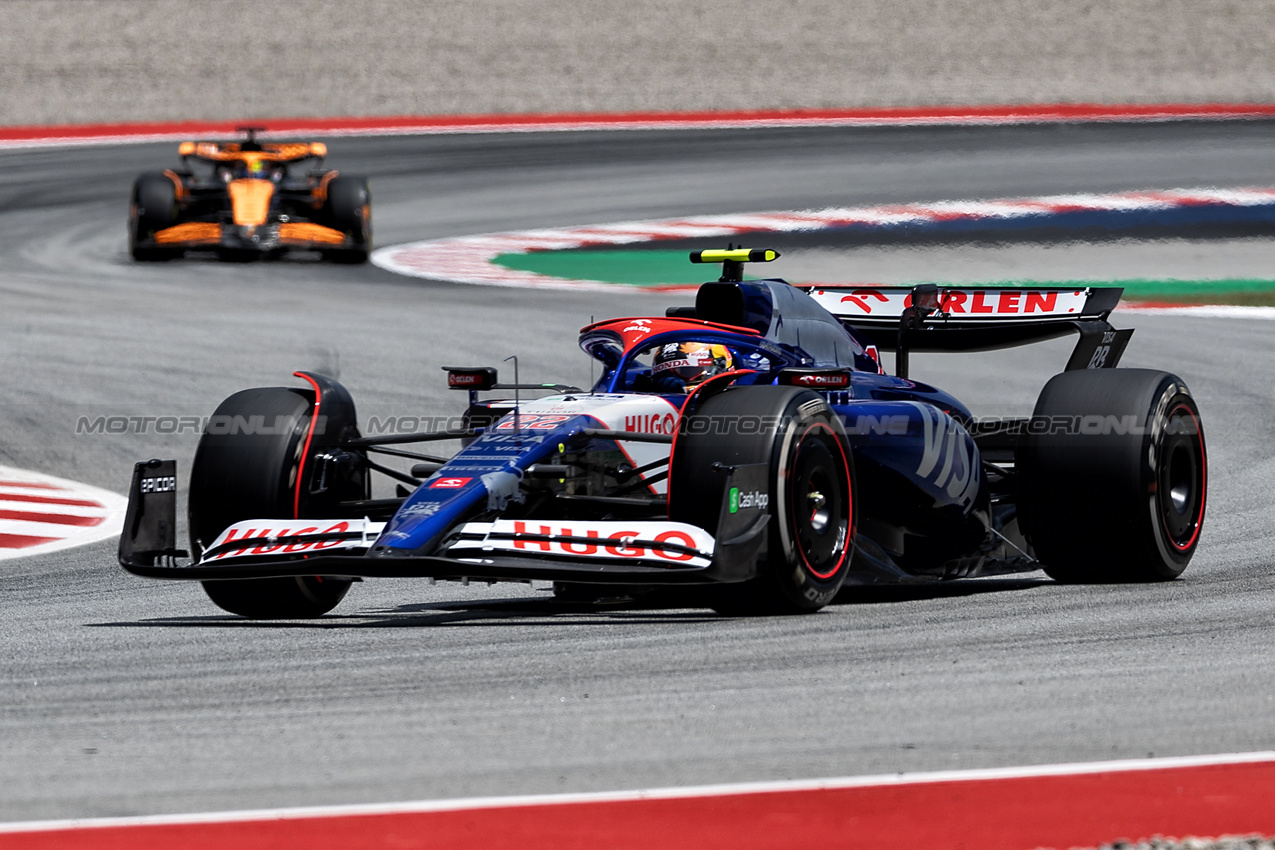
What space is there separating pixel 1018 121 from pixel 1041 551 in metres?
23.3

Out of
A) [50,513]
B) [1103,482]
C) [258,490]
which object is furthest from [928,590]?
[50,513]

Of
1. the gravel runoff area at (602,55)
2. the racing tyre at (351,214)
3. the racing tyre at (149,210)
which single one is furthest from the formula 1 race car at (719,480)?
the gravel runoff area at (602,55)

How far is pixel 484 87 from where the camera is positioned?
36.4 meters

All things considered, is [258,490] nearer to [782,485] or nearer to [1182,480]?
[782,485]

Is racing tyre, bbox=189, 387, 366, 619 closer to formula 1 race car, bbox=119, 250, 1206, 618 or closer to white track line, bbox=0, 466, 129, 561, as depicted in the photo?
formula 1 race car, bbox=119, 250, 1206, 618

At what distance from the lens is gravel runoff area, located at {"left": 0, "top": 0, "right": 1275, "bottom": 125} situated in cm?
3531

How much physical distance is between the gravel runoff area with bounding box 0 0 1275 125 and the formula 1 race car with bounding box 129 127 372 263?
13545 mm

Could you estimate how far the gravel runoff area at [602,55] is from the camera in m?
35.3

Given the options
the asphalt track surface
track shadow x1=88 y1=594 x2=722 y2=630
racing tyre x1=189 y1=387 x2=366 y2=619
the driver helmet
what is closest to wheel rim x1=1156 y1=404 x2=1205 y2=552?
the asphalt track surface

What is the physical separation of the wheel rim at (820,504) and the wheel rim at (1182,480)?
175 cm

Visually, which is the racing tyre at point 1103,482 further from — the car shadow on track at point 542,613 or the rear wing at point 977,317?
the rear wing at point 977,317

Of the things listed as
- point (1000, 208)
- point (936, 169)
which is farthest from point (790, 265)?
point (936, 169)

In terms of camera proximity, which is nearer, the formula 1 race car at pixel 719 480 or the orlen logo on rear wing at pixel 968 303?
the formula 1 race car at pixel 719 480

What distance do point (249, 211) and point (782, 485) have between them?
1498 centimetres
